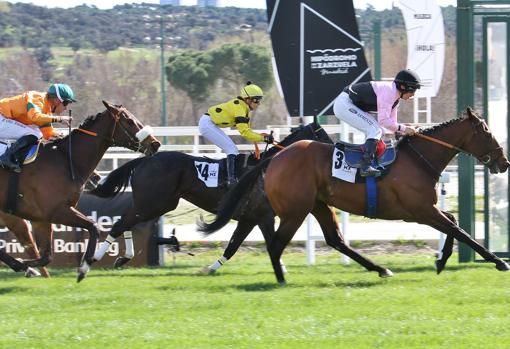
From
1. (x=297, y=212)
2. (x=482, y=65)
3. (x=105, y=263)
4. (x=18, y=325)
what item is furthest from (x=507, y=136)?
(x=18, y=325)

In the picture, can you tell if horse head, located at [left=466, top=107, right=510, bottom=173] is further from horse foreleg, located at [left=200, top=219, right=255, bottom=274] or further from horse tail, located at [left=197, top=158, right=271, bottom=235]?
horse foreleg, located at [left=200, top=219, right=255, bottom=274]

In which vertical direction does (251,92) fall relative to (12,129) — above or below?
above

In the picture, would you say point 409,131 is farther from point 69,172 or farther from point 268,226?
point 69,172

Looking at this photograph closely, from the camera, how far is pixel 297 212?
995 cm

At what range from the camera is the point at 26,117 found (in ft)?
Answer: 35.7

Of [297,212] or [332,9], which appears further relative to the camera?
[332,9]

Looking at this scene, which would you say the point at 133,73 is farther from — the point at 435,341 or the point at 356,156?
the point at 435,341

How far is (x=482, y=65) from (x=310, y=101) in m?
2.06

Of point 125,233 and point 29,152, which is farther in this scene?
point 125,233

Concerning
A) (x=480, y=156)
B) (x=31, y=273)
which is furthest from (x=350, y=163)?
(x=31, y=273)

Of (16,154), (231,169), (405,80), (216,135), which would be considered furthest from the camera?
(216,135)

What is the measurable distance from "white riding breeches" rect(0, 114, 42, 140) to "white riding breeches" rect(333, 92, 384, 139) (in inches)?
127

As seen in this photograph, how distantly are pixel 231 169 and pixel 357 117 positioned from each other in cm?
208

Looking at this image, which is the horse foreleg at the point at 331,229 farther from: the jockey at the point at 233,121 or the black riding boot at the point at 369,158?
the jockey at the point at 233,121
